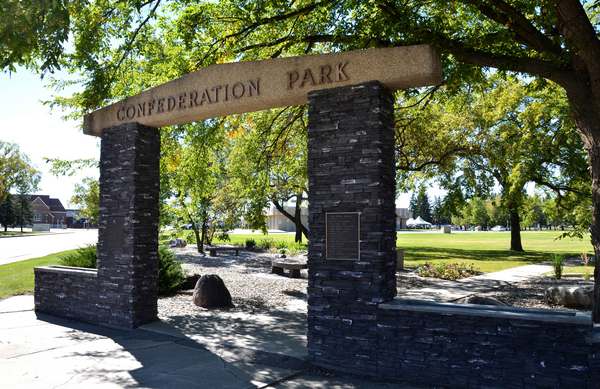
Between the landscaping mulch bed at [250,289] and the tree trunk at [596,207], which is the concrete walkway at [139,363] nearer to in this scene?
the landscaping mulch bed at [250,289]

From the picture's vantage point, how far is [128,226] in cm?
910

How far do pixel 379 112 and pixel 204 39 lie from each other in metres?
6.19

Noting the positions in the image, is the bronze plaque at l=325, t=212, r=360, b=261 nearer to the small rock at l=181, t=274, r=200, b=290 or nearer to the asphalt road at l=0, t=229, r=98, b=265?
the small rock at l=181, t=274, r=200, b=290

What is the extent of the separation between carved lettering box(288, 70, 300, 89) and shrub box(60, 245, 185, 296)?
7470mm

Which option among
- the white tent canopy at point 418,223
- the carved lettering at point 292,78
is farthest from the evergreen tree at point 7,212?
the white tent canopy at point 418,223

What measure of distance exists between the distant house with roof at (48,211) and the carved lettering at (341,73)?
114358 mm

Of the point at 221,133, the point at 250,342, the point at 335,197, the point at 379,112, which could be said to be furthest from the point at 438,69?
the point at 221,133

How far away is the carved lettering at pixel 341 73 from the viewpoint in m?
6.68

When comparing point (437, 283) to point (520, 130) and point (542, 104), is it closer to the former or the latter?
point (542, 104)

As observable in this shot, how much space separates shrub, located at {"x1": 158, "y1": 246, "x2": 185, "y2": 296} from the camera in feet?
41.5

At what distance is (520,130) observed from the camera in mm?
21750

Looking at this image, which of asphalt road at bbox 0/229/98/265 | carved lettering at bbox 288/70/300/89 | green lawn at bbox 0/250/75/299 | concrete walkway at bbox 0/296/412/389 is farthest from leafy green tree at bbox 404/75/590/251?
asphalt road at bbox 0/229/98/265

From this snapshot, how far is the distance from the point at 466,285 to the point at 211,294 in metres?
8.09

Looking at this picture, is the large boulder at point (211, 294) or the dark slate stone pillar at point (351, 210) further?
the large boulder at point (211, 294)
